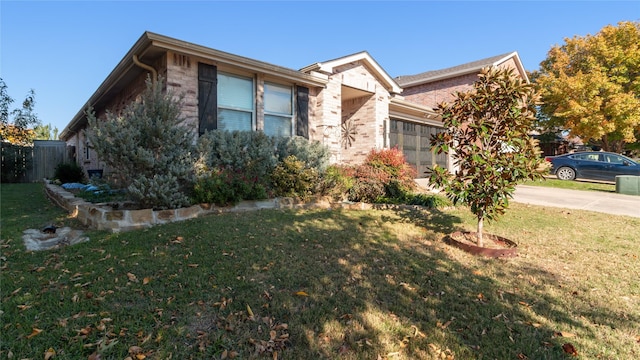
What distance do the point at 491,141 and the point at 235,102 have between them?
5.60 m

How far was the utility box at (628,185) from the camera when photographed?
33.0 ft

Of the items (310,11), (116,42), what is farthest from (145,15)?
(310,11)

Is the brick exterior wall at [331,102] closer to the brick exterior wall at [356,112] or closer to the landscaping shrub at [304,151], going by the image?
the brick exterior wall at [356,112]

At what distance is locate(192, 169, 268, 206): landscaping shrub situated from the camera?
5.43m

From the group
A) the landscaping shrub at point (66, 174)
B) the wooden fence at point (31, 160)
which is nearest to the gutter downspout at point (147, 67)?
the landscaping shrub at point (66, 174)

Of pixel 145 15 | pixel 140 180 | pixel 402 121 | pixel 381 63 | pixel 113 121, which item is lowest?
pixel 140 180

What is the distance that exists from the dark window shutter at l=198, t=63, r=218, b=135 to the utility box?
12919 millimetres

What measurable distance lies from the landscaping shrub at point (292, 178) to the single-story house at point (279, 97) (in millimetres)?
1657

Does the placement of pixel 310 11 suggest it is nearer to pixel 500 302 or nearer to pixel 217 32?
pixel 217 32

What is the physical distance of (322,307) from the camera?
102 inches

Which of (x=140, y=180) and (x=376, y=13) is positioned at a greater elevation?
(x=376, y=13)

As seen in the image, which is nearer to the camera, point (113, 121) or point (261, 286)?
point (261, 286)

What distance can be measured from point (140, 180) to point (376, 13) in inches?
340

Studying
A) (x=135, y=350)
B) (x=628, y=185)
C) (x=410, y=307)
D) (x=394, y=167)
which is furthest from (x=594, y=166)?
(x=135, y=350)
